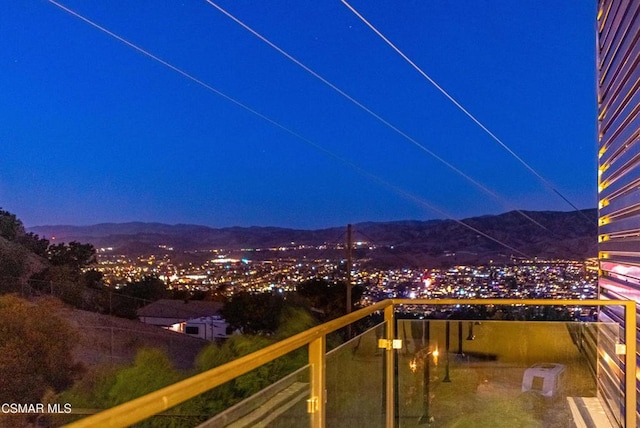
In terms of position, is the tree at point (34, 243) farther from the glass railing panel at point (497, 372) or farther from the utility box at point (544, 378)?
the utility box at point (544, 378)

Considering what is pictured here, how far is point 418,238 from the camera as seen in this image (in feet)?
59.1

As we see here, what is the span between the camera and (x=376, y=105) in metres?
24.2

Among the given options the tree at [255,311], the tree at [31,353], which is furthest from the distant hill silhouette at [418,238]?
the tree at [31,353]

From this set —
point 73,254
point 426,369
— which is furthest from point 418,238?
point 73,254

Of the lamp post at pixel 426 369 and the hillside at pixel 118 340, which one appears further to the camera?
the hillside at pixel 118 340

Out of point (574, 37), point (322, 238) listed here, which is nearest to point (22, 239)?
point (322, 238)

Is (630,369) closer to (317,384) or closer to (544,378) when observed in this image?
(544,378)

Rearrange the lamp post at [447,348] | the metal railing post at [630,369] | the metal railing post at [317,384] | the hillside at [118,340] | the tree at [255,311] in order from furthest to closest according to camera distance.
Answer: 1. the tree at [255,311]
2. the hillside at [118,340]
3. the lamp post at [447,348]
4. the metal railing post at [630,369]
5. the metal railing post at [317,384]

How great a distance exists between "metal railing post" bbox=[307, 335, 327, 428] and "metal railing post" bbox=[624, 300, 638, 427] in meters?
2.16

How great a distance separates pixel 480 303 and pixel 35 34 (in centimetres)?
1821

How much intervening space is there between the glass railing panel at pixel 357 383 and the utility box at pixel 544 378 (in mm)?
977

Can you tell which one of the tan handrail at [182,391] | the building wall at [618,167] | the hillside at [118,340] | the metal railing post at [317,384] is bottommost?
the hillside at [118,340]

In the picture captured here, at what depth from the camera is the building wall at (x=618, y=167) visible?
12.7ft

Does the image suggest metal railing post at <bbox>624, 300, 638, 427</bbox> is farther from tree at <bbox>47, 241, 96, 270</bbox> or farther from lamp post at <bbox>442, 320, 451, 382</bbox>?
tree at <bbox>47, 241, 96, 270</bbox>
